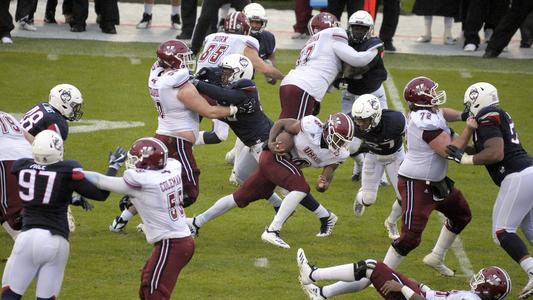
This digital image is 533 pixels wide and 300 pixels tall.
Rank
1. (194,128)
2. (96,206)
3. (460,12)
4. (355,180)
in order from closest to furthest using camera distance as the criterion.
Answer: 1. (194,128)
2. (96,206)
3. (355,180)
4. (460,12)

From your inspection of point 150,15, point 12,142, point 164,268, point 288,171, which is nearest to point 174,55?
point 288,171

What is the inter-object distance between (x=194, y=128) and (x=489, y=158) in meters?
2.48

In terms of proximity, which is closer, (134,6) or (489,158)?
(489,158)

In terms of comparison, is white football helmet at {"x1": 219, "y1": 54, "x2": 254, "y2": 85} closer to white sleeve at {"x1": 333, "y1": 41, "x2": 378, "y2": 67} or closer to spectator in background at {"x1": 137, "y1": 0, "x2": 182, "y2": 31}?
white sleeve at {"x1": 333, "y1": 41, "x2": 378, "y2": 67}

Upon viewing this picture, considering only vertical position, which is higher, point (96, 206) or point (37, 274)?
point (37, 274)

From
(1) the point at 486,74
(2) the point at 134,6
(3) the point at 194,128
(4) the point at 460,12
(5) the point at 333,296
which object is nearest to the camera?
(5) the point at 333,296

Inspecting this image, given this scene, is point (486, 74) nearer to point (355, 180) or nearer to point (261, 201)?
point (355, 180)

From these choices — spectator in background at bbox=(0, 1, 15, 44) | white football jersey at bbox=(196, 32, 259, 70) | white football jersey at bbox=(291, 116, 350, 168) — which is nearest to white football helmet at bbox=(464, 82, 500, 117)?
white football jersey at bbox=(291, 116, 350, 168)

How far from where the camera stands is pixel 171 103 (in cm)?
950

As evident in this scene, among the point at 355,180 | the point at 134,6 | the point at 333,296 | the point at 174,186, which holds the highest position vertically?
the point at 174,186

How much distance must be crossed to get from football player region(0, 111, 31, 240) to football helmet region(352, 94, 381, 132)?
253 centimetres

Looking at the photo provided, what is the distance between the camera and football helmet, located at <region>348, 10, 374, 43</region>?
11305mm

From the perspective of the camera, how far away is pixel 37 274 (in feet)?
24.9

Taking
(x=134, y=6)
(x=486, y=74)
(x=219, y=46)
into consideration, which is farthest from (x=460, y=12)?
(x=219, y=46)
